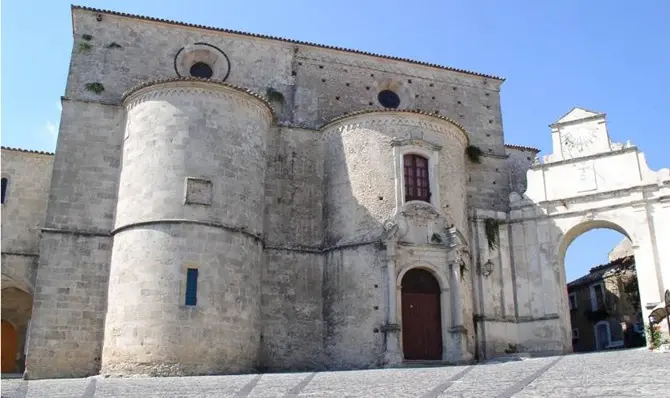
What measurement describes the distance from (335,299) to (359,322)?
43.7 inches

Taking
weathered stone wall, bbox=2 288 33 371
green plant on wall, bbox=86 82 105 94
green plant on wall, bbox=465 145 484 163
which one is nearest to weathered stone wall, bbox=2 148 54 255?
green plant on wall, bbox=86 82 105 94

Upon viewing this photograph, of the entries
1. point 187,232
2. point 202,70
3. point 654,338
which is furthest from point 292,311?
point 654,338

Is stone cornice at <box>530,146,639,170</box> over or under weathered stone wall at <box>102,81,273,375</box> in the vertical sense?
over

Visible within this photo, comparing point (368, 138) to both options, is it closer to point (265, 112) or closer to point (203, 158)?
point (265, 112)

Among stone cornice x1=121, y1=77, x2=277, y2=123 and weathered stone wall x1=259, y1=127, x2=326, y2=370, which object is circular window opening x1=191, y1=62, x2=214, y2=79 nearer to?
stone cornice x1=121, y1=77, x2=277, y2=123

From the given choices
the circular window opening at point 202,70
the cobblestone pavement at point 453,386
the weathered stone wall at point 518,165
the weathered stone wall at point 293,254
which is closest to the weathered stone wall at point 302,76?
the circular window opening at point 202,70

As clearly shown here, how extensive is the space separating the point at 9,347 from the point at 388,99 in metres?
17.9

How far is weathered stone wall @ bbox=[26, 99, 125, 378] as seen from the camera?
56.9 feet

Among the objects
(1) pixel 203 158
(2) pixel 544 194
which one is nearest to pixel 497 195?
(2) pixel 544 194

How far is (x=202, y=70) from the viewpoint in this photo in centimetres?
2233

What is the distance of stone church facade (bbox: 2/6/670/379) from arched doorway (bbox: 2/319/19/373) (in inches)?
175

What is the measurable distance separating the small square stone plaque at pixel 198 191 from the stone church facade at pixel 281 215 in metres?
0.04

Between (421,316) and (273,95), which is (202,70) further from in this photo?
(421,316)

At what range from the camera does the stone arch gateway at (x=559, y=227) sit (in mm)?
20875
